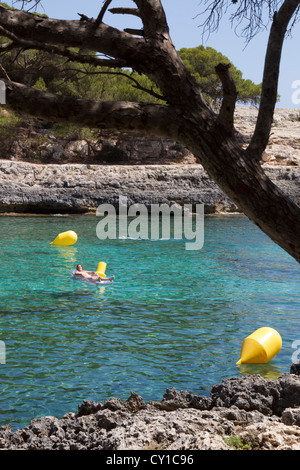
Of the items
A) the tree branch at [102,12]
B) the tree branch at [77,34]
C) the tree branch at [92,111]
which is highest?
the tree branch at [102,12]

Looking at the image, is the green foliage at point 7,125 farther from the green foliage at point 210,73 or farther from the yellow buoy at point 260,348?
the yellow buoy at point 260,348

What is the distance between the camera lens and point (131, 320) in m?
10.4

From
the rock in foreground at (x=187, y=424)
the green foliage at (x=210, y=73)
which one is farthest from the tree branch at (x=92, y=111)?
the green foliage at (x=210, y=73)

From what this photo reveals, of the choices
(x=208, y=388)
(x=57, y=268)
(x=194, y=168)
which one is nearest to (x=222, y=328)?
(x=208, y=388)

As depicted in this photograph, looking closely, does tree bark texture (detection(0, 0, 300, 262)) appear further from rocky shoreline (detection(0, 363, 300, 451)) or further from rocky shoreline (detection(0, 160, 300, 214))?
rocky shoreline (detection(0, 160, 300, 214))

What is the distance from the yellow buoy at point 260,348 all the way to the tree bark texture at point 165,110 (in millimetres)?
4753

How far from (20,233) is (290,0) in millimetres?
18957

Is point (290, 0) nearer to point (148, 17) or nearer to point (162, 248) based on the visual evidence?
point (148, 17)

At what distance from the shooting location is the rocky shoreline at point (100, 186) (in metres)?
29.0

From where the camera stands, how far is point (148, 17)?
3.91 meters

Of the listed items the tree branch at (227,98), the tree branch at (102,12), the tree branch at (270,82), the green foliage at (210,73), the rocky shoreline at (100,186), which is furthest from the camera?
the green foliage at (210,73)

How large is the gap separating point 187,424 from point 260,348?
4353 millimetres

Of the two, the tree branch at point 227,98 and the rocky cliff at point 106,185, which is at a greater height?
the tree branch at point 227,98
